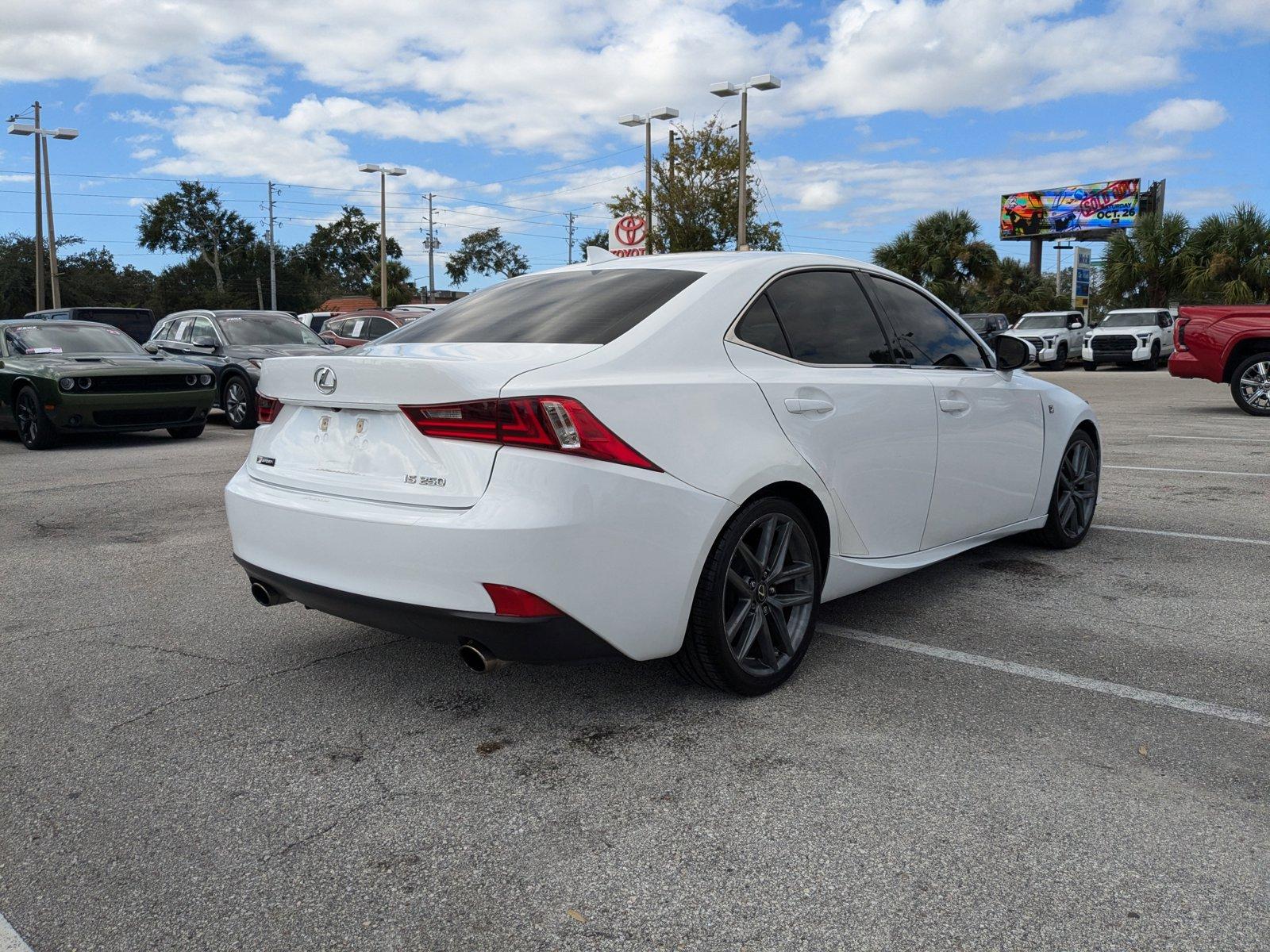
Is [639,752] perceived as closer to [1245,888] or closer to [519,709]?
[519,709]

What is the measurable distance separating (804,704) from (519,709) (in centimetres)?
95

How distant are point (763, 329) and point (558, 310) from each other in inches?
28.7

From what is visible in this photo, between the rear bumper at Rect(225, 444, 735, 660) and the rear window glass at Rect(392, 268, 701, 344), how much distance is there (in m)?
0.57

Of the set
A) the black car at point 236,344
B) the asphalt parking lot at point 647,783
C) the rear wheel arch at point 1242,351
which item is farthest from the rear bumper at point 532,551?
the rear wheel arch at point 1242,351

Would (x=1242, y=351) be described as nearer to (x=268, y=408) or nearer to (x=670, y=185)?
(x=268, y=408)

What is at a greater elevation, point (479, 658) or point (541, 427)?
point (541, 427)

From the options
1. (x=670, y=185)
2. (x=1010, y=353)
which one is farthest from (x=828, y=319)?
(x=670, y=185)

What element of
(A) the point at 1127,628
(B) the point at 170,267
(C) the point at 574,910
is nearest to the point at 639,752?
(C) the point at 574,910

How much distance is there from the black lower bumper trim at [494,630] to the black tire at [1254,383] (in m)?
13.5

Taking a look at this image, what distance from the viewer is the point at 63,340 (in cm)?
1221

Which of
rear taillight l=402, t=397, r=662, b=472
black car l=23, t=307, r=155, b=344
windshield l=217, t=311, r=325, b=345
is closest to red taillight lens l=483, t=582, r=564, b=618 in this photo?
rear taillight l=402, t=397, r=662, b=472

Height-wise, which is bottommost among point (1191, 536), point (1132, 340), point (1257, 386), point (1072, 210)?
point (1191, 536)

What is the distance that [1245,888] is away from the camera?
7.88 feet

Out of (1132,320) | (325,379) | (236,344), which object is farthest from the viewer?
(1132,320)
